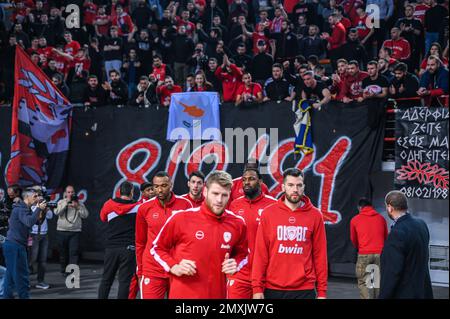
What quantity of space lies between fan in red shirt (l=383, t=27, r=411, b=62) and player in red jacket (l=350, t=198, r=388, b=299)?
5068 millimetres

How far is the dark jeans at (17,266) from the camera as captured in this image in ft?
43.4

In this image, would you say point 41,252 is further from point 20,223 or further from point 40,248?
point 20,223

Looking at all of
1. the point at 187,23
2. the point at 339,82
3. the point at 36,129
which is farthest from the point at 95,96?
the point at 339,82

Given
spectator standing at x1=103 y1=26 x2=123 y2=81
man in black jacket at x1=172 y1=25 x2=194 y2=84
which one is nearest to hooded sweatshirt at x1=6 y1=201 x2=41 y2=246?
man in black jacket at x1=172 y1=25 x2=194 y2=84

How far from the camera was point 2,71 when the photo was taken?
21.8 meters

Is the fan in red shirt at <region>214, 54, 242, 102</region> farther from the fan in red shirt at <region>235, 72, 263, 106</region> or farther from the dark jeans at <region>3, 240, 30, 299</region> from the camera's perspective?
the dark jeans at <region>3, 240, 30, 299</region>

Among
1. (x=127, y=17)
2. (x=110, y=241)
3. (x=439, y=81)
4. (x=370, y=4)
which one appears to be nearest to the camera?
(x=110, y=241)

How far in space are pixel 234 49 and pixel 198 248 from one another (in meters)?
13.0

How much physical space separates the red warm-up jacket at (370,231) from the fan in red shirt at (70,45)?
10.5 meters

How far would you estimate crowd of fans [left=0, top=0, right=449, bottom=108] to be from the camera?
17.1 metres
